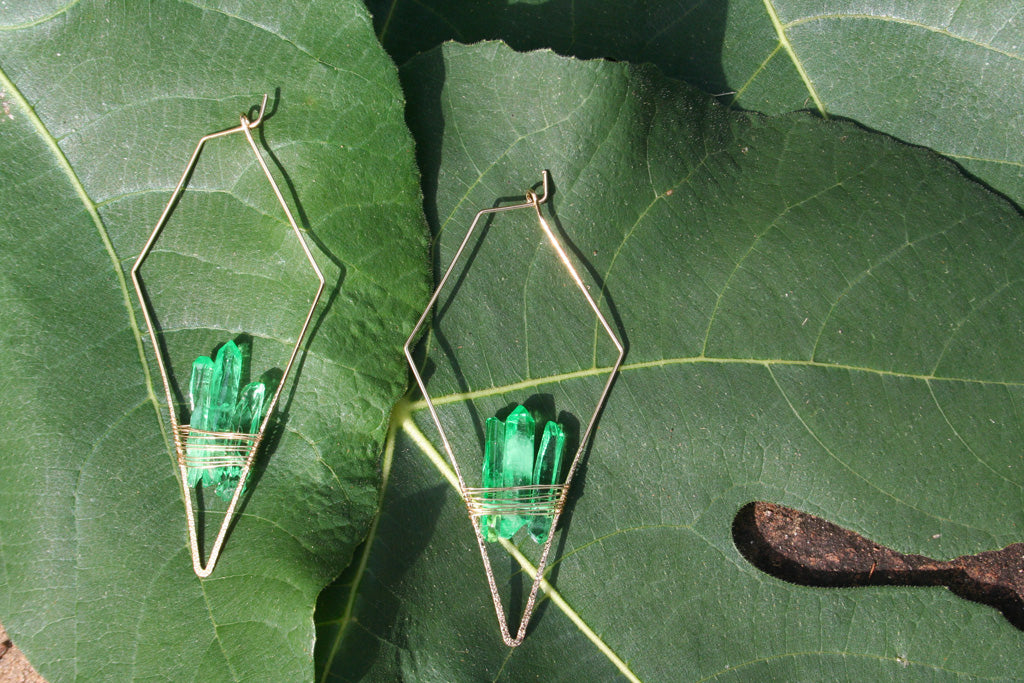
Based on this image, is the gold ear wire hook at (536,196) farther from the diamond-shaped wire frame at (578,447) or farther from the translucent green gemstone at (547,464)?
the translucent green gemstone at (547,464)

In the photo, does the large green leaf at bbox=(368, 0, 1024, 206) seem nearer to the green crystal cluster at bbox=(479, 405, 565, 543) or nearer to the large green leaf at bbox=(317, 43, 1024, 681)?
the large green leaf at bbox=(317, 43, 1024, 681)

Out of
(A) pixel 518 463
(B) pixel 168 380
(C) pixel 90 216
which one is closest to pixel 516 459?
(A) pixel 518 463

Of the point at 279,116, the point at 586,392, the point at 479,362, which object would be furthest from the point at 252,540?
the point at 279,116

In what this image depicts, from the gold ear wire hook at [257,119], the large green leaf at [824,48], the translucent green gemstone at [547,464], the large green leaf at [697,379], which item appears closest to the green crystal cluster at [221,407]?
the large green leaf at [697,379]

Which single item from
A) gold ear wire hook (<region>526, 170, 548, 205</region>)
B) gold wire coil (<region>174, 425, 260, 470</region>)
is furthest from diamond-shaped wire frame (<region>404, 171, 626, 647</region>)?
gold wire coil (<region>174, 425, 260, 470</region>)

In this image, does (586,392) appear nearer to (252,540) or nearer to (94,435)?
(252,540)

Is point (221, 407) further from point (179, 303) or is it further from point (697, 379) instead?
point (697, 379)
